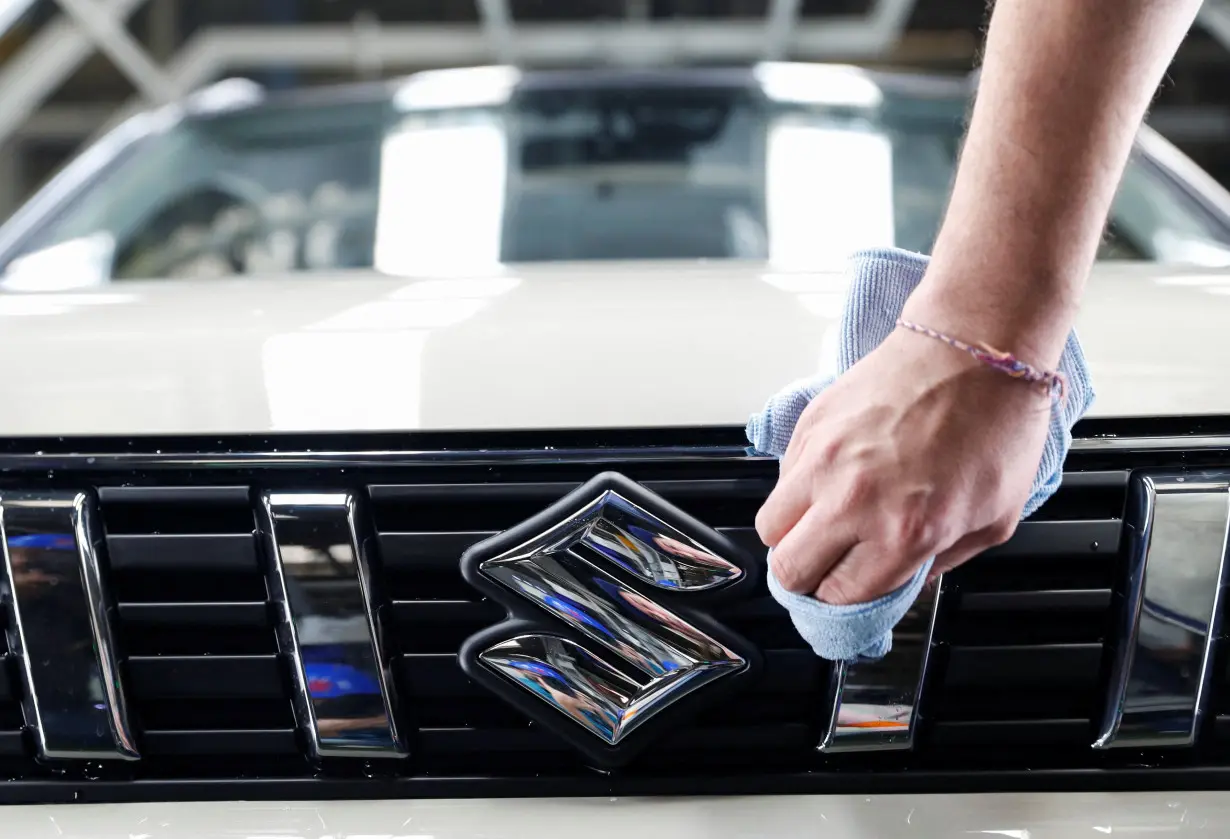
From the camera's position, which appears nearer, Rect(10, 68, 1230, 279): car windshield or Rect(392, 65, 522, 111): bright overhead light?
Rect(10, 68, 1230, 279): car windshield

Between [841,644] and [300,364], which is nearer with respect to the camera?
[841,644]

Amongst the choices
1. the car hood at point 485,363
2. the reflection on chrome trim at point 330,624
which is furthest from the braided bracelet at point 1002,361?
the reflection on chrome trim at point 330,624

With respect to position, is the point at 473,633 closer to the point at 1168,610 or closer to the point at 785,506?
the point at 785,506

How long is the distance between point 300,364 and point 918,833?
0.65 meters

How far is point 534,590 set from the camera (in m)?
0.90

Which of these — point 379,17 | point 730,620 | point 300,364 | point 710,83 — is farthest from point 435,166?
point 379,17

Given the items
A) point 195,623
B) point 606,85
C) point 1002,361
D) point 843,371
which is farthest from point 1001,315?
point 606,85

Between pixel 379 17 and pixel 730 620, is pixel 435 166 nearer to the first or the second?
pixel 730 620

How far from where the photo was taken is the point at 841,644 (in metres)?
0.72

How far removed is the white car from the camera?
88 cm

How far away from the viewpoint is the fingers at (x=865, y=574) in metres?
0.64

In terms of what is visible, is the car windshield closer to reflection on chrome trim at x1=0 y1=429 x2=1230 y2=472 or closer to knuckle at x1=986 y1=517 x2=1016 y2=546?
reflection on chrome trim at x1=0 y1=429 x2=1230 y2=472

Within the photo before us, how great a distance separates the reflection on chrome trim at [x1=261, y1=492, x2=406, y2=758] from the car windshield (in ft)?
3.10

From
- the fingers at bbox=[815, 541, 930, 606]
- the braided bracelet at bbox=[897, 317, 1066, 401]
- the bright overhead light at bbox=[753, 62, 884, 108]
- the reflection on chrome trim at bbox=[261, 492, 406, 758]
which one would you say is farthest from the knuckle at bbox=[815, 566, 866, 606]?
the bright overhead light at bbox=[753, 62, 884, 108]
